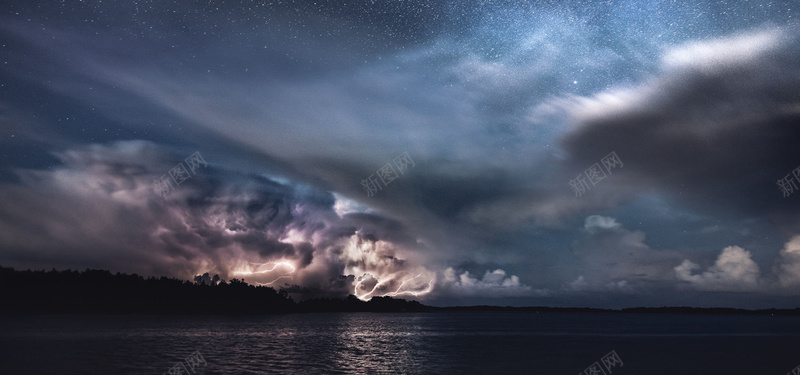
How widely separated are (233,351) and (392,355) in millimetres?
26298

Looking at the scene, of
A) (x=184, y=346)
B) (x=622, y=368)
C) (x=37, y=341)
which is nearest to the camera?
(x=622, y=368)

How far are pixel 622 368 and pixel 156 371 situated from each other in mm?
59410

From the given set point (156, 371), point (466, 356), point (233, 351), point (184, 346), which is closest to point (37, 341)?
point (184, 346)

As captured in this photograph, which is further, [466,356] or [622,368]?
[466,356]

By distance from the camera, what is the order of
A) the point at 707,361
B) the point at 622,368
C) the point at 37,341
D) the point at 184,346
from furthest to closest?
the point at 37,341, the point at 184,346, the point at 707,361, the point at 622,368

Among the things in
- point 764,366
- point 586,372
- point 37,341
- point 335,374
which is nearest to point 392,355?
point 335,374

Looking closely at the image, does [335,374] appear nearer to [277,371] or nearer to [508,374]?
[277,371]

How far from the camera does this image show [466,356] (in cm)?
7712

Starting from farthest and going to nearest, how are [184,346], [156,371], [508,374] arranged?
1. [184,346]
2. [508,374]
3. [156,371]

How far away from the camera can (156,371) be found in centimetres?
5356

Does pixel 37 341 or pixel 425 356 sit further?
pixel 37 341

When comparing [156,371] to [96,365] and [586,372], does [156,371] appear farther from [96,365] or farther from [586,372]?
[586,372]

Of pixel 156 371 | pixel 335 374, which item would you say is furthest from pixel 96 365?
pixel 335 374

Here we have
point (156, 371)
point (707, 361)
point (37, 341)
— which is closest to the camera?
point (156, 371)
